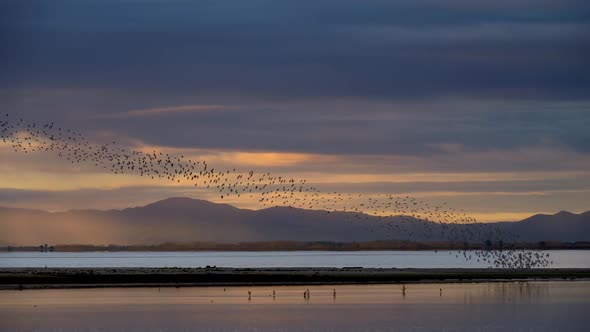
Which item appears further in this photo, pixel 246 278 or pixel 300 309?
pixel 246 278

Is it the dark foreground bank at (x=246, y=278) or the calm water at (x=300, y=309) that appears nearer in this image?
the calm water at (x=300, y=309)

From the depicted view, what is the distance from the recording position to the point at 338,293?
89500 millimetres

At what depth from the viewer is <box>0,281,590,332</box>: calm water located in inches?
2456

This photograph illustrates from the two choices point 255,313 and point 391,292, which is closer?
point 255,313

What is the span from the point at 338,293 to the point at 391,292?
4958mm

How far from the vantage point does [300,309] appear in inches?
2874

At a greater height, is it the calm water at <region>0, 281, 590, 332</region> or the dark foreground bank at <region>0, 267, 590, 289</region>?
the dark foreground bank at <region>0, 267, 590, 289</region>

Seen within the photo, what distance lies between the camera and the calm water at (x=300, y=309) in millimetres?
62375

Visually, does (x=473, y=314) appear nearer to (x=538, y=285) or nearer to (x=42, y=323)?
(x=42, y=323)

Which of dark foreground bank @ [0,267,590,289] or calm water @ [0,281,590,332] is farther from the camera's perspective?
dark foreground bank @ [0,267,590,289]

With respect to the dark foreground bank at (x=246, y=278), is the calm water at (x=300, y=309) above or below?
below

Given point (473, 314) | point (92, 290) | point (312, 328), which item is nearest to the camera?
point (312, 328)

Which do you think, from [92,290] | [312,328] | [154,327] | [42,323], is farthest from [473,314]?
[92,290]

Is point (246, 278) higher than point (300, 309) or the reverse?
higher
